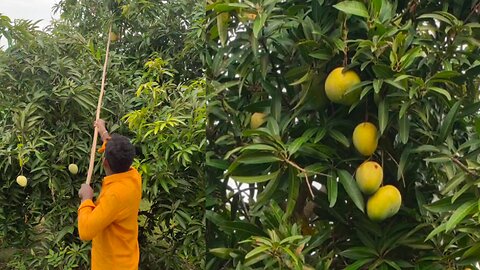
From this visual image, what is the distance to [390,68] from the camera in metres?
0.79

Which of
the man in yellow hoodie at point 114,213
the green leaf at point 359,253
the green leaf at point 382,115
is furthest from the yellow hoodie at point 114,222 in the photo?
the green leaf at point 382,115

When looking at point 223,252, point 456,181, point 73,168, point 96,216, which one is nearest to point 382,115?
point 456,181

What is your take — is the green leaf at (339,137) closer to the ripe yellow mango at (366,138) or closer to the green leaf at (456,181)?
the ripe yellow mango at (366,138)

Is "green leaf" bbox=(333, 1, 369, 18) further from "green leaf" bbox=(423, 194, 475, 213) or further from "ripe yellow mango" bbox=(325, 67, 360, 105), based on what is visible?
"green leaf" bbox=(423, 194, 475, 213)

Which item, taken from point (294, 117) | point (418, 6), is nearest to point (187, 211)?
point (294, 117)

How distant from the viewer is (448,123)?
0.84 meters

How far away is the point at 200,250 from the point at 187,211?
16 centimetres

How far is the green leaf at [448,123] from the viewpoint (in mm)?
832

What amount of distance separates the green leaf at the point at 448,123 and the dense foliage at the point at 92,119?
1.11 m

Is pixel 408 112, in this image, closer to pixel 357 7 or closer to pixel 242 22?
pixel 357 7

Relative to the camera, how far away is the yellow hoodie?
1.41m

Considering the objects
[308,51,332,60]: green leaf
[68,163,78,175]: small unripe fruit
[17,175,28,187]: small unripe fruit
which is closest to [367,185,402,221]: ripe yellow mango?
[308,51,332,60]: green leaf

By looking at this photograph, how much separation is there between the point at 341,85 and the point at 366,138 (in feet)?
0.31

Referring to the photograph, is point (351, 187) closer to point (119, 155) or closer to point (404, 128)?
point (404, 128)
